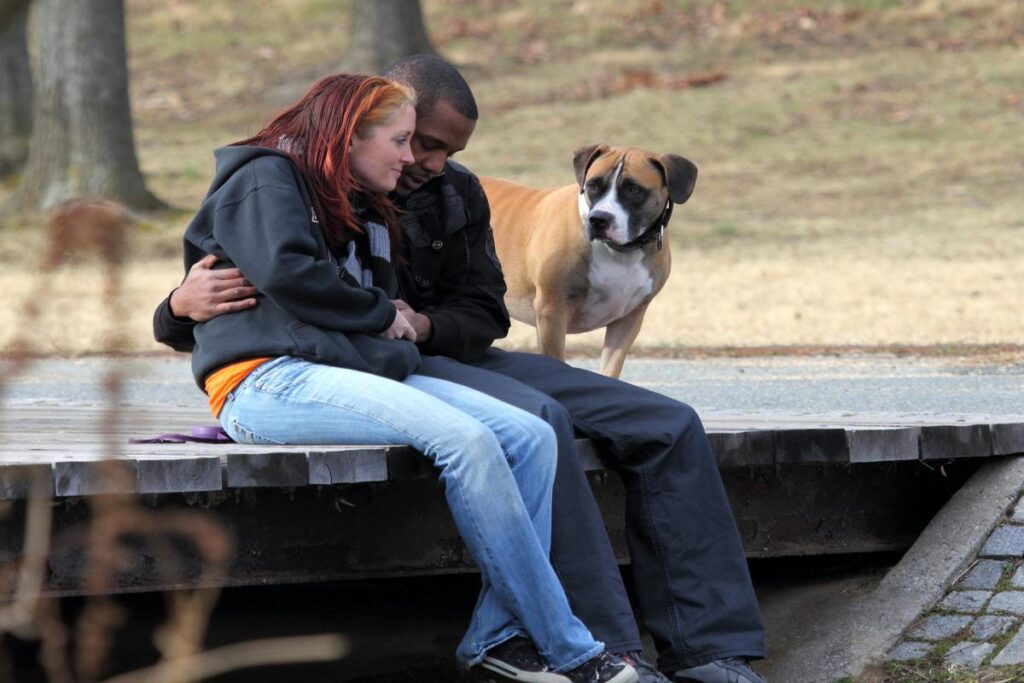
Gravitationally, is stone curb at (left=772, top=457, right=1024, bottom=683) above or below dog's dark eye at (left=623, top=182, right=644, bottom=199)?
below

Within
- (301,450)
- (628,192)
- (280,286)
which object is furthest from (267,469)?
(628,192)

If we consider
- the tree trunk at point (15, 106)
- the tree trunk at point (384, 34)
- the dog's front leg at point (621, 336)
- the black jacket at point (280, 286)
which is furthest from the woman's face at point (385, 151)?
the tree trunk at point (384, 34)

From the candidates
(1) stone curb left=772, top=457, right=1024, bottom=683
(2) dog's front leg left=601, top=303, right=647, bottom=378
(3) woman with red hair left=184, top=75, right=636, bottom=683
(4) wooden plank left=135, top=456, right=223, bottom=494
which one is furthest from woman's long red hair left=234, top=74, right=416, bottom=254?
(2) dog's front leg left=601, top=303, right=647, bottom=378

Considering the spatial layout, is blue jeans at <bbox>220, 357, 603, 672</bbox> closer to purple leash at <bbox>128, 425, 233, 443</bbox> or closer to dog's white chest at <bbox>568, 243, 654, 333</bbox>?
purple leash at <bbox>128, 425, 233, 443</bbox>

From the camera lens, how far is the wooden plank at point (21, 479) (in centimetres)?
360

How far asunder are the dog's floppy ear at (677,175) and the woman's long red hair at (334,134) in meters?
2.74

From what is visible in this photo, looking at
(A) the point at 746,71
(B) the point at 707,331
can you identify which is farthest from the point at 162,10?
(B) the point at 707,331

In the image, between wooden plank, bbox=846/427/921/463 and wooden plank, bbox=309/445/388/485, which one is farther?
wooden plank, bbox=846/427/921/463

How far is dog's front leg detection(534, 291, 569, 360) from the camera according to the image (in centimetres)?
683

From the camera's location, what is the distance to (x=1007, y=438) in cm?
513

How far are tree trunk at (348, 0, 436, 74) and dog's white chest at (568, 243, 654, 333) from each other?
17.4 meters

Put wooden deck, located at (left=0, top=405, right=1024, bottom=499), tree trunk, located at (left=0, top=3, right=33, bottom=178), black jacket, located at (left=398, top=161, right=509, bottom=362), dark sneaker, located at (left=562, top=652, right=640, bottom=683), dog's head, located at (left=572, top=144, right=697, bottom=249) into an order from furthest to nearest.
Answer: tree trunk, located at (left=0, top=3, right=33, bottom=178), dog's head, located at (left=572, top=144, right=697, bottom=249), black jacket, located at (left=398, top=161, right=509, bottom=362), dark sneaker, located at (left=562, top=652, right=640, bottom=683), wooden deck, located at (left=0, top=405, right=1024, bottom=499)

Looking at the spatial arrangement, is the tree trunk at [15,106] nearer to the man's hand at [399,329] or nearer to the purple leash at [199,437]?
the purple leash at [199,437]

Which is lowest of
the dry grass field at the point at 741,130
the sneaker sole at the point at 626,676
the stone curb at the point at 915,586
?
the dry grass field at the point at 741,130
